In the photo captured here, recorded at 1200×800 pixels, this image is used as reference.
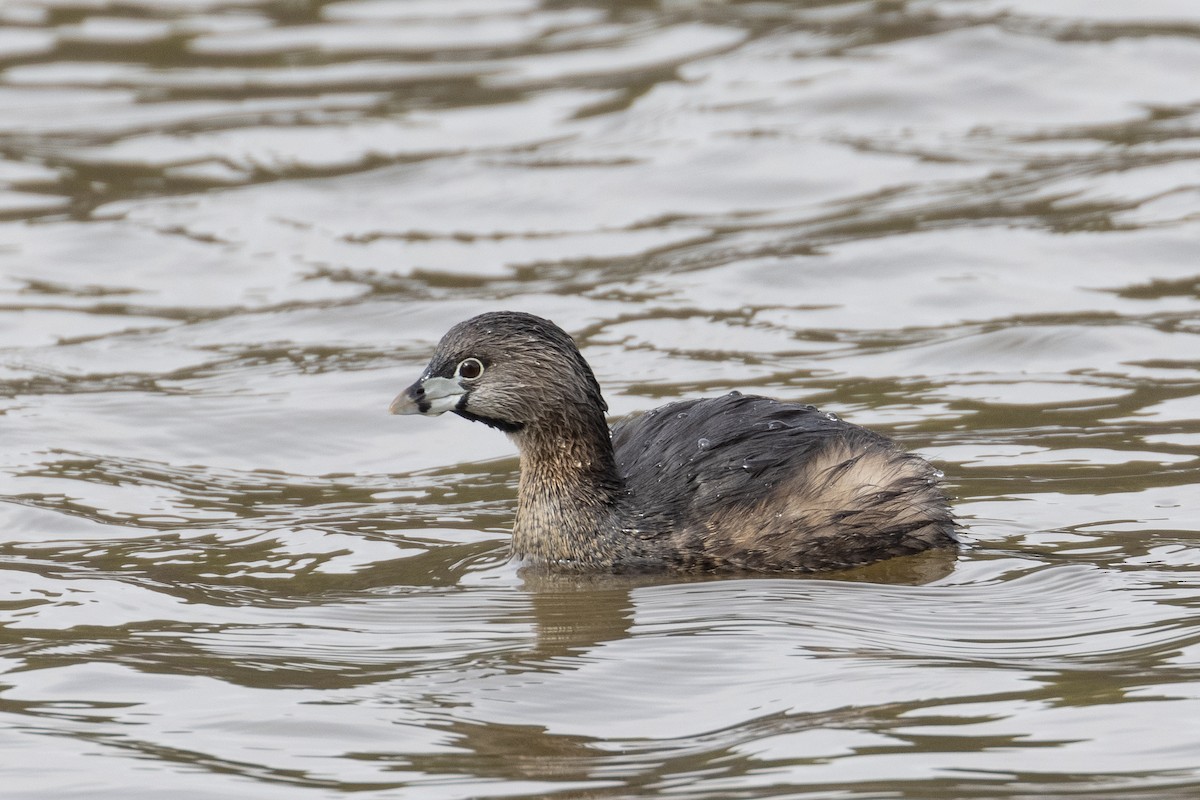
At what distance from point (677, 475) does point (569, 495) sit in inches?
16.2

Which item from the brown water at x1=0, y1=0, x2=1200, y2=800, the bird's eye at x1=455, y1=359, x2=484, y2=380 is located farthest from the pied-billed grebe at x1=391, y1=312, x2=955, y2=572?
the brown water at x1=0, y1=0, x2=1200, y2=800

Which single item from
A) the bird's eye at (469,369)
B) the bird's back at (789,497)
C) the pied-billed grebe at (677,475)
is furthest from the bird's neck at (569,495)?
the bird's eye at (469,369)

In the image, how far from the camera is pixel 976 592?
687 cm

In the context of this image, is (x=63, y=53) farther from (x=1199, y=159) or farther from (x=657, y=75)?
(x=1199, y=159)

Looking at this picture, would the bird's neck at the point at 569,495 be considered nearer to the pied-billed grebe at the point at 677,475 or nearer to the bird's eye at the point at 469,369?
the pied-billed grebe at the point at 677,475

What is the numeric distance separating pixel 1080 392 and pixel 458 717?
4.48 meters

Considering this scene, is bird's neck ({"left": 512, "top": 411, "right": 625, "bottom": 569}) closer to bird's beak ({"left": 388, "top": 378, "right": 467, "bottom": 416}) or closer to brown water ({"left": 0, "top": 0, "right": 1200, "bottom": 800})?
brown water ({"left": 0, "top": 0, "right": 1200, "bottom": 800})

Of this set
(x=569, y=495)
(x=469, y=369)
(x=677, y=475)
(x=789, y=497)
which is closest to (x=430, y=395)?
(x=469, y=369)

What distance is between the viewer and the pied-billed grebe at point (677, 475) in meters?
7.23

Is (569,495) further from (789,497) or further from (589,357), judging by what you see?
(589,357)

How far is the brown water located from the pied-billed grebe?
6.6 inches

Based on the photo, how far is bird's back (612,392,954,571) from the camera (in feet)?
23.6

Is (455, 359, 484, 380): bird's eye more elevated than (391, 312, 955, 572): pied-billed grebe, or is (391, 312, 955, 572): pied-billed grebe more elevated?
(455, 359, 484, 380): bird's eye

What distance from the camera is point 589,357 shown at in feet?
34.2
